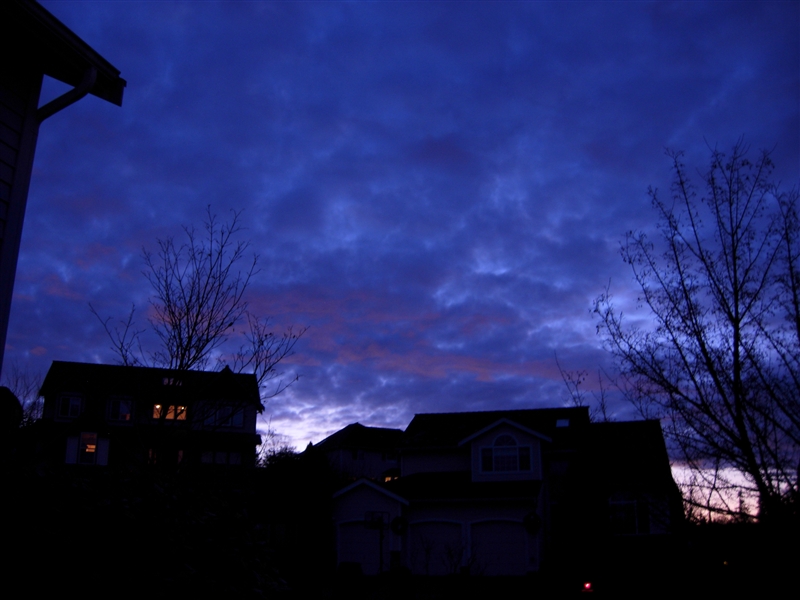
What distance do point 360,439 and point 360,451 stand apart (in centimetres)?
154

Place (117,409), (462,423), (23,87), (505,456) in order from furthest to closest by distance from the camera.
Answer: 1. (117,409)
2. (462,423)
3. (505,456)
4. (23,87)

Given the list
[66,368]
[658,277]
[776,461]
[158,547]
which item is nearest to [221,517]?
[158,547]

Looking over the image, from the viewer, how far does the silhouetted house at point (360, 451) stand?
2333 inches

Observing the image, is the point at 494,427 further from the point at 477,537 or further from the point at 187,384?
the point at 187,384

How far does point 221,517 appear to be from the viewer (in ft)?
18.0

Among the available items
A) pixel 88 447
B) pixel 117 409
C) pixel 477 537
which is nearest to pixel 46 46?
pixel 477 537

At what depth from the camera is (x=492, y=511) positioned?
1052 inches

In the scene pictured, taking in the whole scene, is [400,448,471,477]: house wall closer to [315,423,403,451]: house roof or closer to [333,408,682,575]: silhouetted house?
[333,408,682,575]: silhouetted house

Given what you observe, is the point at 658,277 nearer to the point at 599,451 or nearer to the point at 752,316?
the point at 752,316

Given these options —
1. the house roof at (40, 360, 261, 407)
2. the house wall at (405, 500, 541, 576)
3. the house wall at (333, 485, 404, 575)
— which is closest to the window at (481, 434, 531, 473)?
the house wall at (405, 500, 541, 576)

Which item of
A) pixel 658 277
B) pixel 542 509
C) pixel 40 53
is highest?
pixel 40 53

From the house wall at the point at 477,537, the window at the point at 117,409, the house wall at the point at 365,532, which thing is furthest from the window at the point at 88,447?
the house wall at the point at 477,537

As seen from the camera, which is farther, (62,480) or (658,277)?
(658,277)

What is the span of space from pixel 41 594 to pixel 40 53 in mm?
5803
